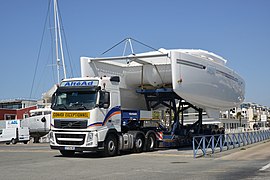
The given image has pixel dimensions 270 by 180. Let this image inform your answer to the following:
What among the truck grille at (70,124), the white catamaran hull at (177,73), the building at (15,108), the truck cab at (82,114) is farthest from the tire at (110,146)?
the building at (15,108)

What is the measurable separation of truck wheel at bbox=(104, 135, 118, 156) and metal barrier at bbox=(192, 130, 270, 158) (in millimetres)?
3549

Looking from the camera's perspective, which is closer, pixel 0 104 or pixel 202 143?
pixel 202 143

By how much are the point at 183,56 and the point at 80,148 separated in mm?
6208

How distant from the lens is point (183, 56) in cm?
1828

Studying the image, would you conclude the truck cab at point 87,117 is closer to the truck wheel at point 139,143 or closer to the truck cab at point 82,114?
the truck cab at point 82,114

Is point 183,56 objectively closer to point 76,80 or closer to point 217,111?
point 76,80

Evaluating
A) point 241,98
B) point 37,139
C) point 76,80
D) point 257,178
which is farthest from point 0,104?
point 257,178

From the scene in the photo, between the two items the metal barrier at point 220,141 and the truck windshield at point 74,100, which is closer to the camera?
the truck windshield at point 74,100

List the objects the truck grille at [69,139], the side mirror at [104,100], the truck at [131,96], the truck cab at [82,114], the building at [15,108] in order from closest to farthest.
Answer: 1. the truck cab at [82,114]
2. the truck grille at [69,139]
3. the truck at [131,96]
4. the side mirror at [104,100]
5. the building at [15,108]

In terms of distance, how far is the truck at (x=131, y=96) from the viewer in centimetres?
1664

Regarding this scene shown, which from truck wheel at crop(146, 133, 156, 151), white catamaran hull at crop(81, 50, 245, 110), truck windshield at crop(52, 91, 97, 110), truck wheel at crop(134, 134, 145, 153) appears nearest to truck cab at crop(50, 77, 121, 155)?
truck windshield at crop(52, 91, 97, 110)

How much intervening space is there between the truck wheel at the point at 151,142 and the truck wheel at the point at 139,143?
0.35 metres

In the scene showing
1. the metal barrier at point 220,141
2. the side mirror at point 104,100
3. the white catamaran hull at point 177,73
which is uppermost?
the white catamaran hull at point 177,73

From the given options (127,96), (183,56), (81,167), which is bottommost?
(81,167)
